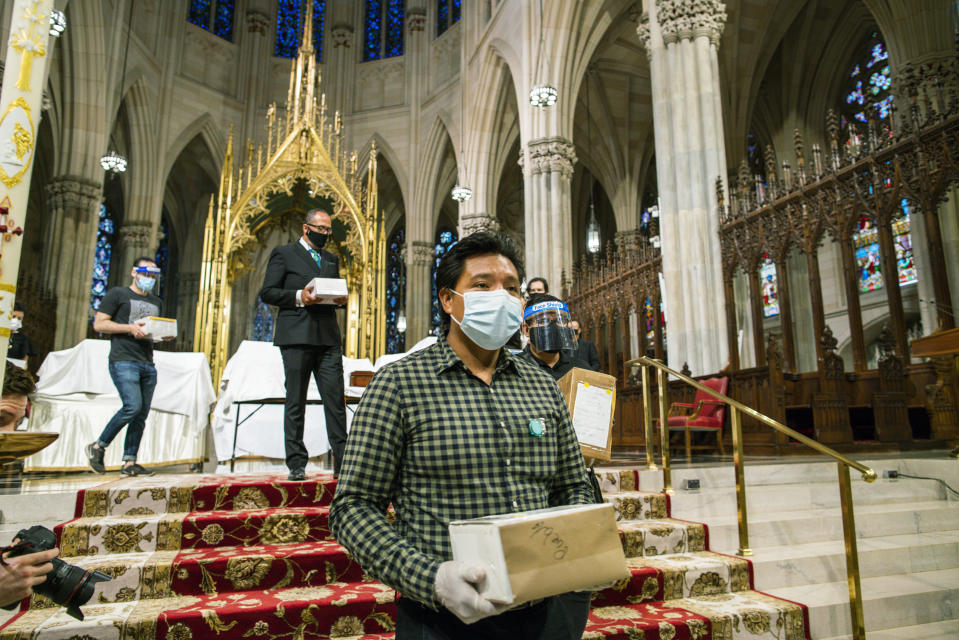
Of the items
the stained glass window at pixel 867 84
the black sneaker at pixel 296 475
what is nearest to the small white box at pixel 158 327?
the black sneaker at pixel 296 475

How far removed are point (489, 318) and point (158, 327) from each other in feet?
11.9

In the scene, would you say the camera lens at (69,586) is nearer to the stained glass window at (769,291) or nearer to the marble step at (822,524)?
the marble step at (822,524)

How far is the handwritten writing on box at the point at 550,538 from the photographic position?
1125 millimetres

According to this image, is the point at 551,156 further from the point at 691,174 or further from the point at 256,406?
the point at 256,406

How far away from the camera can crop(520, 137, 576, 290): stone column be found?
40.0 feet

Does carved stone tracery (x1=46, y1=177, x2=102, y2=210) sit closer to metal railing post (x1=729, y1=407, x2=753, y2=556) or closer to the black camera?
metal railing post (x1=729, y1=407, x2=753, y2=556)

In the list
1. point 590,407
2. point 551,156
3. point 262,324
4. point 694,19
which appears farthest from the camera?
point 262,324

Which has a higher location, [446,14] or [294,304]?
[446,14]

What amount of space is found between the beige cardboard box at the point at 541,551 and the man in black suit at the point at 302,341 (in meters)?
2.67

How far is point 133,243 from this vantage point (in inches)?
648

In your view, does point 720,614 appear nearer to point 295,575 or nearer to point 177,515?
point 295,575

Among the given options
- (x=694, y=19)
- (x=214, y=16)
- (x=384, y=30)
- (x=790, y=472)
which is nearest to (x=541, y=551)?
(x=790, y=472)

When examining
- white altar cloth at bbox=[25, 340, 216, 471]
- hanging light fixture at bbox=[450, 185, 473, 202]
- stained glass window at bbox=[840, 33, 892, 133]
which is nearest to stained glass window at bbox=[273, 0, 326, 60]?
hanging light fixture at bbox=[450, 185, 473, 202]

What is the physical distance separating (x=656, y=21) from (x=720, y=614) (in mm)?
8071
